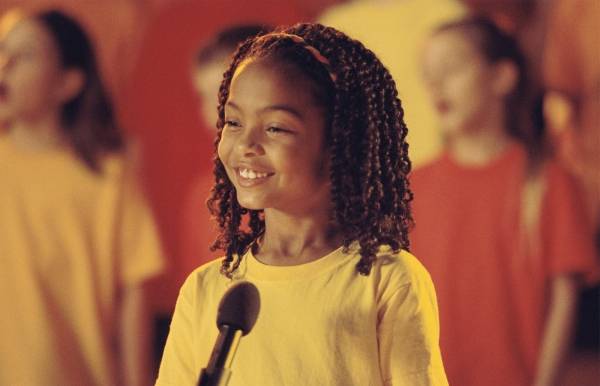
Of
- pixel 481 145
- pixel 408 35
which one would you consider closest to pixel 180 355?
pixel 481 145

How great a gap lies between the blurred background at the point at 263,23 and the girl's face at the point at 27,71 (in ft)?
0.98

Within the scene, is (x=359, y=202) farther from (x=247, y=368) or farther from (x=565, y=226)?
(x=565, y=226)

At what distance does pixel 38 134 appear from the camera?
200 centimetres

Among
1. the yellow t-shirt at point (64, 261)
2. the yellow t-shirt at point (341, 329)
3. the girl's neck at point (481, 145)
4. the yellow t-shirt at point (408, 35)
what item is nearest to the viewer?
the yellow t-shirt at point (341, 329)

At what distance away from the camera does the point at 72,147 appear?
1992 mm

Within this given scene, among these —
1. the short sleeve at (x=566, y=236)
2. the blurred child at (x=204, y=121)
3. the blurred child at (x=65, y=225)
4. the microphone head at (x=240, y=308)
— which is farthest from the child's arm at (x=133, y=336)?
the microphone head at (x=240, y=308)

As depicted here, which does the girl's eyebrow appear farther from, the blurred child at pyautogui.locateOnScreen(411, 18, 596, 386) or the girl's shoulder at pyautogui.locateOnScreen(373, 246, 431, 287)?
the blurred child at pyautogui.locateOnScreen(411, 18, 596, 386)

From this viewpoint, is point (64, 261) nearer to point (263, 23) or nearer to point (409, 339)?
point (263, 23)

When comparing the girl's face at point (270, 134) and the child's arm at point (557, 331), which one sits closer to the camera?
the girl's face at point (270, 134)

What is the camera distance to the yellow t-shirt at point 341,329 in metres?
0.79

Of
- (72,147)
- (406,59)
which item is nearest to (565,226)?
(406,59)

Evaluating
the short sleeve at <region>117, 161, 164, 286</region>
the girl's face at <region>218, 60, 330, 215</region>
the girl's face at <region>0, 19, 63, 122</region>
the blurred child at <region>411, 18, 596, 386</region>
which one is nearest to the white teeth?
the girl's face at <region>218, 60, 330, 215</region>

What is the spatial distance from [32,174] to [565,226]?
0.98 meters

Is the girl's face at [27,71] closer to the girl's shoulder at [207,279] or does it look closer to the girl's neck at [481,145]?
the girl's neck at [481,145]
